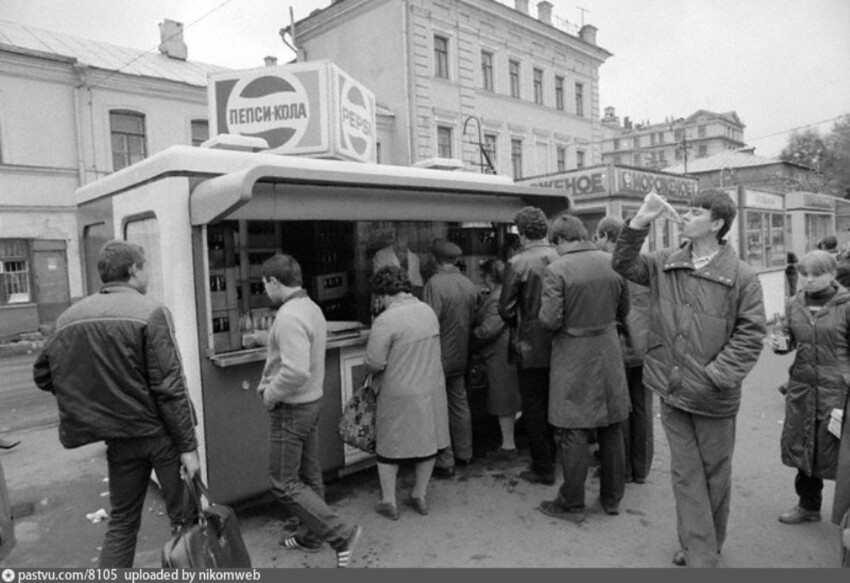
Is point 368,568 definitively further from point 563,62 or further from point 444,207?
point 563,62

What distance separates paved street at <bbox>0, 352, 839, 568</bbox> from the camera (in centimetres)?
321

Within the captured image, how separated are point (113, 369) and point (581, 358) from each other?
2.51 metres

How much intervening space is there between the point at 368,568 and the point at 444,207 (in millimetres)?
2757

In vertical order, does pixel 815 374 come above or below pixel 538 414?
above

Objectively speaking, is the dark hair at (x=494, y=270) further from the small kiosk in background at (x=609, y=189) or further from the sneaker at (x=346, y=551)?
the small kiosk in background at (x=609, y=189)

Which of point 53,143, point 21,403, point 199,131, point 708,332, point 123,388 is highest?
point 199,131

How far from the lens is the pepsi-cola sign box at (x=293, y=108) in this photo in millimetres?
4953

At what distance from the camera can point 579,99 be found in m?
28.5

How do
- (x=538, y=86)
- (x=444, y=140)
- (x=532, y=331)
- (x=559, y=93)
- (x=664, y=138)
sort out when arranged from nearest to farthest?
1. (x=532, y=331)
2. (x=444, y=140)
3. (x=538, y=86)
4. (x=559, y=93)
5. (x=664, y=138)

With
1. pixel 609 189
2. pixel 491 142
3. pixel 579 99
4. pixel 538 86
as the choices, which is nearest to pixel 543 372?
pixel 609 189

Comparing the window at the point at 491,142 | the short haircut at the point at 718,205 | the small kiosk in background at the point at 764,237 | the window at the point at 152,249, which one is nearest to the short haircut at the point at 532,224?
the short haircut at the point at 718,205

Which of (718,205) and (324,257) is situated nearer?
(718,205)

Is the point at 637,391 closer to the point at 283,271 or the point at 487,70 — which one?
the point at 283,271

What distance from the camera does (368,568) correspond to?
10.3ft
